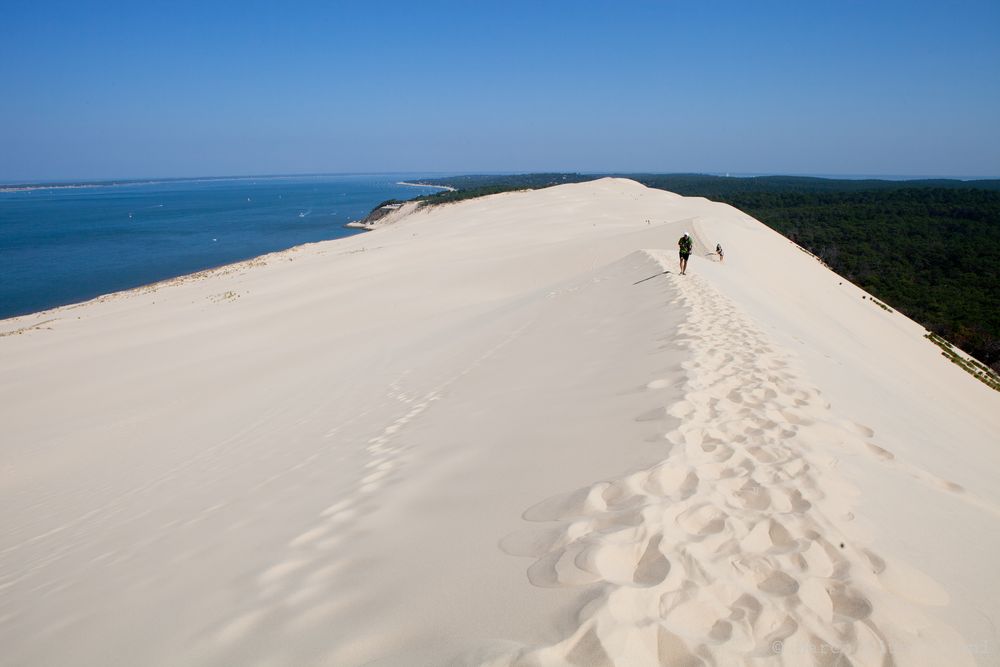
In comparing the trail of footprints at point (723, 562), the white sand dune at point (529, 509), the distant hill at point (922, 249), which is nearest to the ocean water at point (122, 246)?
the distant hill at point (922, 249)

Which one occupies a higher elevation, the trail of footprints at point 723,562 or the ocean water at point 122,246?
the trail of footprints at point 723,562

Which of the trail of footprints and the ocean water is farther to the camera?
the ocean water

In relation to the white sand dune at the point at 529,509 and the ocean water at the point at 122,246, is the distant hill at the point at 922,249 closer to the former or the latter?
the white sand dune at the point at 529,509

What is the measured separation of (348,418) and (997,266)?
1727 inches

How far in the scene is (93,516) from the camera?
4.66 meters

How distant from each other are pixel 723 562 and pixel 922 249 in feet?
157

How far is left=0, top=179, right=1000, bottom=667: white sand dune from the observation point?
1.83m

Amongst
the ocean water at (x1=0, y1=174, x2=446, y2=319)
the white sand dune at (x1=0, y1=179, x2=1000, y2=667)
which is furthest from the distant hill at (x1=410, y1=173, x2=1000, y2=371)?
the ocean water at (x1=0, y1=174, x2=446, y2=319)

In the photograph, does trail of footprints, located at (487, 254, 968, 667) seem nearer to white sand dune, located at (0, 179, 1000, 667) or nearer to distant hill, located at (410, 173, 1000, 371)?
white sand dune, located at (0, 179, 1000, 667)

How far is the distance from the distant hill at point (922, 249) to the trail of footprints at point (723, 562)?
21.0m

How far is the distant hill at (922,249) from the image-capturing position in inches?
968

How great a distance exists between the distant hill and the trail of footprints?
21.0m

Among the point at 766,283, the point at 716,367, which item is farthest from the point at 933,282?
the point at 716,367

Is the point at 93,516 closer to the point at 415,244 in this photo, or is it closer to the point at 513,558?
the point at 513,558
